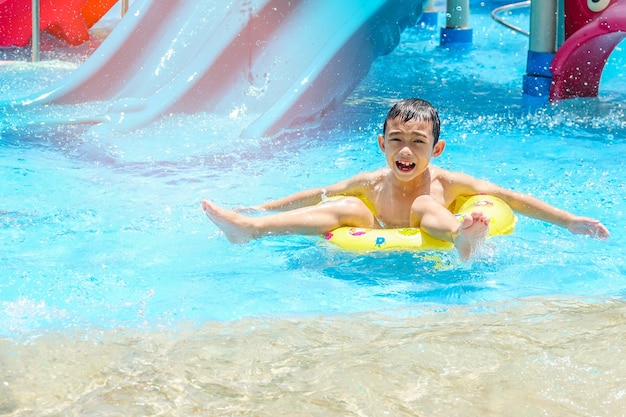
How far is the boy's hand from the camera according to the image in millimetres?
3301

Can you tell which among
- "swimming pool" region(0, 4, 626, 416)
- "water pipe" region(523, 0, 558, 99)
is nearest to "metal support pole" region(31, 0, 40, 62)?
"swimming pool" region(0, 4, 626, 416)

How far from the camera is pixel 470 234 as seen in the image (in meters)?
3.06

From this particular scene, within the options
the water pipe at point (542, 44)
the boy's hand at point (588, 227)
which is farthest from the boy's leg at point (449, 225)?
the water pipe at point (542, 44)

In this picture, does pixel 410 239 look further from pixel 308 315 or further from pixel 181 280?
pixel 181 280

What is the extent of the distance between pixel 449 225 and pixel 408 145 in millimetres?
390

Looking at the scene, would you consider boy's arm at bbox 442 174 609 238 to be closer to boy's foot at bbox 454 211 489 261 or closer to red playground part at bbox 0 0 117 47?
boy's foot at bbox 454 211 489 261

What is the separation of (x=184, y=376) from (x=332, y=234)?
119 cm

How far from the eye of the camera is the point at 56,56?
7.79 m

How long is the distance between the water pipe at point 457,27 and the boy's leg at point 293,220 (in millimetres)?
5290

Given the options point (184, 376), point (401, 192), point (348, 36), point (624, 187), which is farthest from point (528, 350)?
point (348, 36)

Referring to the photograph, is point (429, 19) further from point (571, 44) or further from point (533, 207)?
point (533, 207)

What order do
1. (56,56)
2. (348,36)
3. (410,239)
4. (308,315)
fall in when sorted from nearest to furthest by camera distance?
(308,315) → (410,239) → (348,36) → (56,56)

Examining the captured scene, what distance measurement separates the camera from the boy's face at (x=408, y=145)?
3463 millimetres

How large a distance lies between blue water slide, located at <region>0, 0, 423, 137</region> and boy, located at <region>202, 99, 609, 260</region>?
5.92 feet
